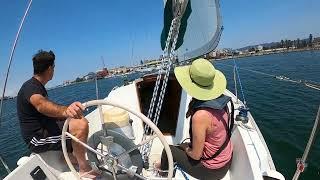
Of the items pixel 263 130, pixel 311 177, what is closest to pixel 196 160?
pixel 311 177

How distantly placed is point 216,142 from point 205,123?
1.24 ft

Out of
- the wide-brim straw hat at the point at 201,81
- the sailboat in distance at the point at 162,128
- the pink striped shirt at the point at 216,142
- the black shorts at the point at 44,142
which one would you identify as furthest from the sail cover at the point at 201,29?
the black shorts at the point at 44,142

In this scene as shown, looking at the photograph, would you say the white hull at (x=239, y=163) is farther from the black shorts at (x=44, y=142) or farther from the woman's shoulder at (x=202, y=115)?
the woman's shoulder at (x=202, y=115)

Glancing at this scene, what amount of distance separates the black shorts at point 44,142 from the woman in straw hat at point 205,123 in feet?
5.30

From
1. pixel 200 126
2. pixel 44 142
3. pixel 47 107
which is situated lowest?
pixel 44 142

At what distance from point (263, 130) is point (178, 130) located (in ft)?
17.1

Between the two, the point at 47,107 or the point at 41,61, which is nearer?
the point at 47,107

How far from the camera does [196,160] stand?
11.7 feet

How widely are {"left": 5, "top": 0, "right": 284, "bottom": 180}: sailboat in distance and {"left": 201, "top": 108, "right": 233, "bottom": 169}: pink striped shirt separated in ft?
0.88

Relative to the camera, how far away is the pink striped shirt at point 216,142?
3.28 metres

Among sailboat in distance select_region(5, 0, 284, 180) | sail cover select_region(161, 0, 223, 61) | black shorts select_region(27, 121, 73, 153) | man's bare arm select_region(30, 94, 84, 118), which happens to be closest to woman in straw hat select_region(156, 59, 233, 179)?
sailboat in distance select_region(5, 0, 284, 180)

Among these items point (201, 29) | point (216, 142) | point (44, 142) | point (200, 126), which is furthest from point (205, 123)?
point (201, 29)

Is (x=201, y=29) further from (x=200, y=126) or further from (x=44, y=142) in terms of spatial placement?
(x=44, y=142)

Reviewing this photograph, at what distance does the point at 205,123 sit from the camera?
3.18m
